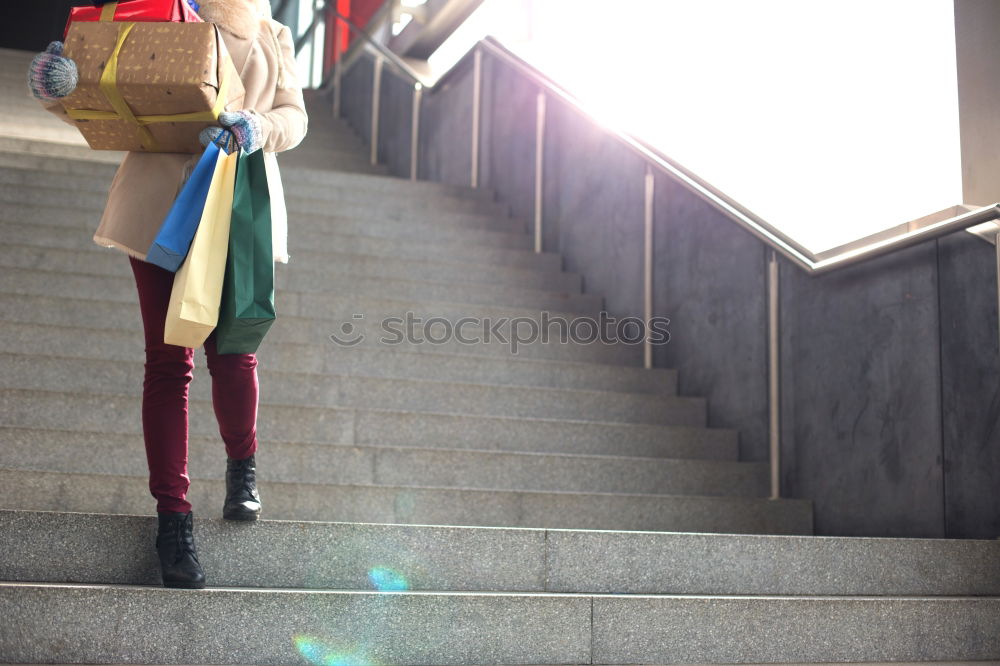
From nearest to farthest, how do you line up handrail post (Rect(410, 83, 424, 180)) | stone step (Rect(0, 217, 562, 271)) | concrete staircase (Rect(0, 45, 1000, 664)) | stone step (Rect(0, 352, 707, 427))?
1. concrete staircase (Rect(0, 45, 1000, 664))
2. stone step (Rect(0, 352, 707, 427))
3. stone step (Rect(0, 217, 562, 271))
4. handrail post (Rect(410, 83, 424, 180))

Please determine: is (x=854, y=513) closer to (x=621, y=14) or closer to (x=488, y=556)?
(x=488, y=556)

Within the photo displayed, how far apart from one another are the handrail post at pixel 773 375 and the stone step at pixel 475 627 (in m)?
1.24

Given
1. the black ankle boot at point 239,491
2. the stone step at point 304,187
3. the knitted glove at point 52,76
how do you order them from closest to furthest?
the knitted glove at point 52,76
the black ankle boot at point 239,491
the stone step at point 304,187

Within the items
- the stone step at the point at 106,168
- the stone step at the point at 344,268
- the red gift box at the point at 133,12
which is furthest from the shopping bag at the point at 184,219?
the stone step at the point at 106,168

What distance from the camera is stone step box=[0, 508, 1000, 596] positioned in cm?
A: 248

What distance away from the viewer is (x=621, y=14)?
6.78 meters

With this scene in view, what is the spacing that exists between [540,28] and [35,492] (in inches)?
247

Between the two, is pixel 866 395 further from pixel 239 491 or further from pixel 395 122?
pixel 395 122

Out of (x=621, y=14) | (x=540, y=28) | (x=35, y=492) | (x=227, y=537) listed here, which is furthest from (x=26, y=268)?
(x=540, y=28)

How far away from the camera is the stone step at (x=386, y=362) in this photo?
13.1 feet

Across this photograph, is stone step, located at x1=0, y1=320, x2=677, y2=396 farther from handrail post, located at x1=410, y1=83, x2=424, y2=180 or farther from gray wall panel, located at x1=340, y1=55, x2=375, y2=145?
gray wall panel, located at x1=340, y1=55, x2=375, y2=145

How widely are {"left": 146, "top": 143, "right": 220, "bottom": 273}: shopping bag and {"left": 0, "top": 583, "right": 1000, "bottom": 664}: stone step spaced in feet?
2.29

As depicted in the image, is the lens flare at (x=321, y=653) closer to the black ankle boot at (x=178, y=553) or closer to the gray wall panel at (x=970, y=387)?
the black ankle boot at (x=178, y=553)

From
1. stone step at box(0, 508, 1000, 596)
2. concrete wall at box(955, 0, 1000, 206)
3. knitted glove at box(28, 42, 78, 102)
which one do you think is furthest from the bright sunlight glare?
knitted glove at box(28, 42, 78, 102)
